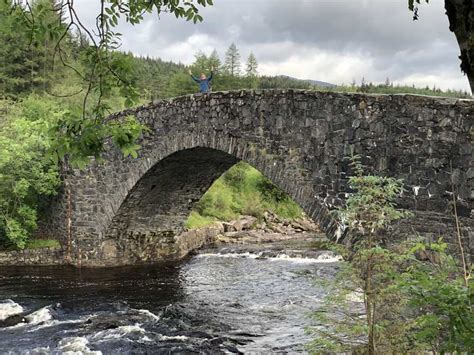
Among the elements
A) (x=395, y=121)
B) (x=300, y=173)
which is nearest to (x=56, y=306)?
(x=300, y=173)

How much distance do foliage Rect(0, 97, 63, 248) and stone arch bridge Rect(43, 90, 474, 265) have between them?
833 millimetres

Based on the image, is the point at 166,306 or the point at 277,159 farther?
the point at 166,306

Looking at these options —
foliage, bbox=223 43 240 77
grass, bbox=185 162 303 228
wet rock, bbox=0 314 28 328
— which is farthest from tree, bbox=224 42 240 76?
wet rock, bbox=0 314 28 328

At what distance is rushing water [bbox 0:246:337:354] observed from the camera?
31.9 feet

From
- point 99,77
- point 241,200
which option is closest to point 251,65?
point 241,200

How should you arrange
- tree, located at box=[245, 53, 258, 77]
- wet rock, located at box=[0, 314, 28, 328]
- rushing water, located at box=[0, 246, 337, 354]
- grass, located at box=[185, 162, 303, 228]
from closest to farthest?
1. rushing water, located at box=[0, 246, 337, 354]
2. wet rock, located at box=[0, 314, 28, 328]
3. grass, located at box=[185, 162, 303, 228]
4. tree, located at box=[245, 53, 258, 77]

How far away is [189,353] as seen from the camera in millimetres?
9312

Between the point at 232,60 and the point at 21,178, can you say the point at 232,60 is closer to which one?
the point at 232,60

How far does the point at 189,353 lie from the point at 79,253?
885cm

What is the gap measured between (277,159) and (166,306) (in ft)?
16.6

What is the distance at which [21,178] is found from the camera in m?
15.7

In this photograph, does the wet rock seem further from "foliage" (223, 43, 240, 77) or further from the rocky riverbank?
"foliage" (223, 43, 240, 77)

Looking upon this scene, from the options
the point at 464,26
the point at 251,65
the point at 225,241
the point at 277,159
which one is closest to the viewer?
the point at 464,26

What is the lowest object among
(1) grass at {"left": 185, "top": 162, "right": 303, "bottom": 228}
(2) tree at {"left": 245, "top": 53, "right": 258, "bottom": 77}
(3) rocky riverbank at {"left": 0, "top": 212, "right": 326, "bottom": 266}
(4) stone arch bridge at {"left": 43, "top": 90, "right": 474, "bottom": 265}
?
(3) rocky riverbank at {"left": 0, "top": 212, "right": 326, "bottom": 266}
